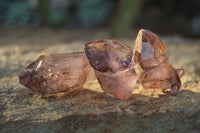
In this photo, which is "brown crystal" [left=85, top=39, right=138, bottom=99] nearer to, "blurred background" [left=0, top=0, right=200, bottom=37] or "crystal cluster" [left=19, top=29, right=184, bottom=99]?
"crystal cluster" [left=19, top=29, right=184, bottom=99]

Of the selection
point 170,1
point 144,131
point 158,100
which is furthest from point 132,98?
point 170,1

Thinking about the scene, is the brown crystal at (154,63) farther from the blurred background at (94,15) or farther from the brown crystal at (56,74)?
the blurred background at (94,15)

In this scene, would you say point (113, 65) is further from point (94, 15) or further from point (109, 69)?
point (94, 15)

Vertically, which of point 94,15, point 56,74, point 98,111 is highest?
point 94,15

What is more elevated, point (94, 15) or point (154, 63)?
point (94, 15)

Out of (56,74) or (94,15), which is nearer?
(56,74)

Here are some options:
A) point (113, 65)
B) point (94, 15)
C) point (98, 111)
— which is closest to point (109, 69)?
point (113, 65)

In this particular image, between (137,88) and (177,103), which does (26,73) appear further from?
(177,103)
